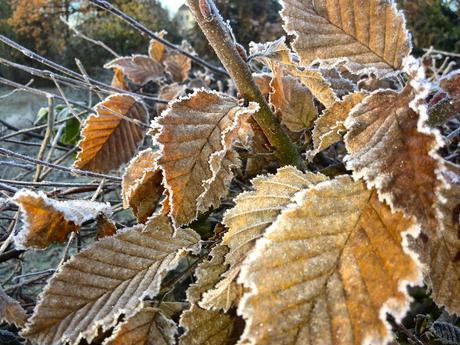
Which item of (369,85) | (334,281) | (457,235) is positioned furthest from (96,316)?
(369,85)

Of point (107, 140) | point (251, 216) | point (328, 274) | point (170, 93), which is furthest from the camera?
point (170, 93)

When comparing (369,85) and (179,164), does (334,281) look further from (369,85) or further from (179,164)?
(369,85)

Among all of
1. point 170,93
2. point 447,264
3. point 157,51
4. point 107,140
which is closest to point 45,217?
point 107,140

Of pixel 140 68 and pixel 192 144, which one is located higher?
pixel 140 68

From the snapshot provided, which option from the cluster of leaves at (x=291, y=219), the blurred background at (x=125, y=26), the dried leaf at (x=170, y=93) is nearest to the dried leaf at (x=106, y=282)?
the cluster of leaves at (x=291, y=219)

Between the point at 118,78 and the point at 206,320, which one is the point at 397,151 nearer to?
the point at 206,320

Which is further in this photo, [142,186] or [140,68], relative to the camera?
[140,68]

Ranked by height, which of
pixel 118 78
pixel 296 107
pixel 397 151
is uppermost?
pixel 118 78
